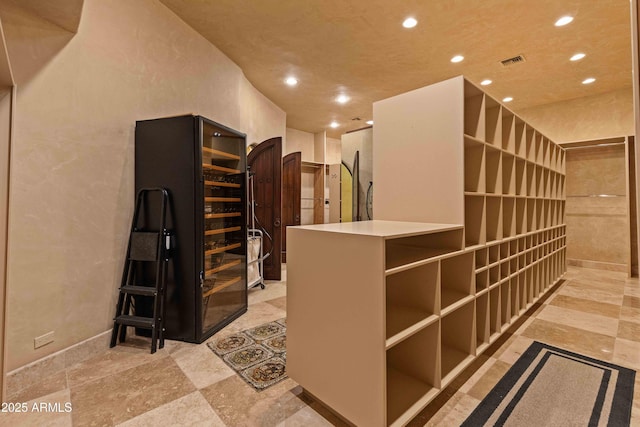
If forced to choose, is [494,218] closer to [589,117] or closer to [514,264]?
[514,264]

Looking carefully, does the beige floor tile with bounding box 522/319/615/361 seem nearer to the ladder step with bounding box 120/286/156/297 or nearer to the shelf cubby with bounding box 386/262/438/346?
the shelf cubby with bounding box 386/262/438/346

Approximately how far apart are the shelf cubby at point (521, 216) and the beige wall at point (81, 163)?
382 cm

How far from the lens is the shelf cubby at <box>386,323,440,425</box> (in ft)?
5.21

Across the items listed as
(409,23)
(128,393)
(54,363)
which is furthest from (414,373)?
(409,23)

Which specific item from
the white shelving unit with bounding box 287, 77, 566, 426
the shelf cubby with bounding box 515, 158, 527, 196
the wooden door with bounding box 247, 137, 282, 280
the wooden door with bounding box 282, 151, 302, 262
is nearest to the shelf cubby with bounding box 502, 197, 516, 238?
the white shelving unit with bounding box 287, 77, 566, 426

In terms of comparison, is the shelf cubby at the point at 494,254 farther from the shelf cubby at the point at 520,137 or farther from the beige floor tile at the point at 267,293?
the beige floor tile at the point at 267,293

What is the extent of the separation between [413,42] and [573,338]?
3.63 meters

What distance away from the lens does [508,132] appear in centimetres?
270

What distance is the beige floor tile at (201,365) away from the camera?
78.7 inches

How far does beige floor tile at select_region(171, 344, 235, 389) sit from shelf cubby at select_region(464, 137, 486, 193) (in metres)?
2.31

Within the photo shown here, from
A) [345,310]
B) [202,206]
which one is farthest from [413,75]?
[345,310]

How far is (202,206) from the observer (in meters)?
2.50

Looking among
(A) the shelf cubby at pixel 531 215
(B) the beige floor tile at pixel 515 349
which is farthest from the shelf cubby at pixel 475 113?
(B) the beige floor tile at pixel 515 349

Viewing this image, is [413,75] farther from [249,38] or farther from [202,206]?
[202,206]
